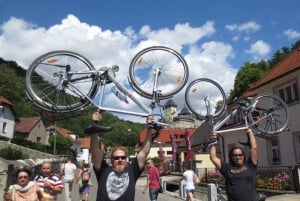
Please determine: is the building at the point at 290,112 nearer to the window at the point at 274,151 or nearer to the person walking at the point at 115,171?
the window at the point at 274,151

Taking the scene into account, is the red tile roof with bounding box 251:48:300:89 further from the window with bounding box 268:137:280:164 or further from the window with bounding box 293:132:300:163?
the window with bounding box 268:137:280:164

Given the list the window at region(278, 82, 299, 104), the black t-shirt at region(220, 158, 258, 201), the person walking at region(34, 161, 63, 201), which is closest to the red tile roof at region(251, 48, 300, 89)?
the window at region(278, 82, 299, 104)

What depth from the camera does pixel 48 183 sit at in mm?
6957

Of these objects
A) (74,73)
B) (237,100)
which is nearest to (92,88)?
(74,73)

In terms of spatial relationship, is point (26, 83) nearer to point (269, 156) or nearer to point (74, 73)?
point (74, 73)

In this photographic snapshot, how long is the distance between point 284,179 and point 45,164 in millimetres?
14997

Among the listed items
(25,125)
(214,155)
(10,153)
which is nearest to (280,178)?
(214,155)

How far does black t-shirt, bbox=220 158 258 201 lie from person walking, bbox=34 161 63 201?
3.27 m

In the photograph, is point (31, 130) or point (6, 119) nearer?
point (6, 119)

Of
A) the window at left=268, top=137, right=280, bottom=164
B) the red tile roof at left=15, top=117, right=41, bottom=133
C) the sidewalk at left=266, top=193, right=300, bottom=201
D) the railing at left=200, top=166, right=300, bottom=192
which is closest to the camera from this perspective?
the sidewalk at left=266, top=193, right=300, bottom=201

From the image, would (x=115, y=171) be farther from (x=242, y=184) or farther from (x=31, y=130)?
(x=31, y=130)

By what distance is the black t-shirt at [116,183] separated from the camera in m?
4.57

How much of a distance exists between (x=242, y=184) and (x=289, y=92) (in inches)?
778

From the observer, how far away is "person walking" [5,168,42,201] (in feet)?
20.9
